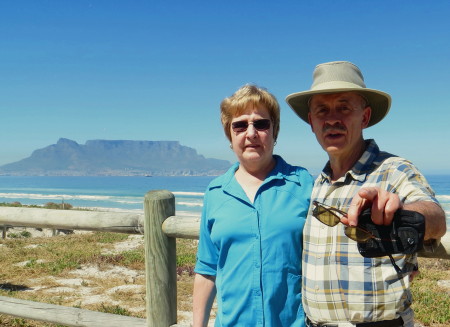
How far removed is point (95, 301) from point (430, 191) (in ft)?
18.0

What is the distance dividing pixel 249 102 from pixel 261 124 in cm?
13

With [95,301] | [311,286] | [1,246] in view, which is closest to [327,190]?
[311,286]

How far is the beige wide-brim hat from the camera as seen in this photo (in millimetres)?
1909

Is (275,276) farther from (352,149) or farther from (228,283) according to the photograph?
(352,149)

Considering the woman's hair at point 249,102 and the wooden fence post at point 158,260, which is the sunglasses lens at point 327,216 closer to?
the woman's hair at point 249,102

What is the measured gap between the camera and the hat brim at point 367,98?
1923 mm

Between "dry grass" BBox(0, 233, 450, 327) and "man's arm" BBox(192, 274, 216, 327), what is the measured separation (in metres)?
3.11

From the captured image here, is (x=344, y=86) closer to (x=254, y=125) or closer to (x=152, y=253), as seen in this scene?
(x=254, y=125)

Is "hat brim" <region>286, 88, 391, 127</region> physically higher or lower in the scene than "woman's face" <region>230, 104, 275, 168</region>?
higher

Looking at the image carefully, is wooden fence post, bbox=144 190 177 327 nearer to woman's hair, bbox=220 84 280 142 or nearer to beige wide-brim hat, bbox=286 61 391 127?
woman's hair, bbox=220 84 280 142

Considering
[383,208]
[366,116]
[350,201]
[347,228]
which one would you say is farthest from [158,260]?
[383,208]

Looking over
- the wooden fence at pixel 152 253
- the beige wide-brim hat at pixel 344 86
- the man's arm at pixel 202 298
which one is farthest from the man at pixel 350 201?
the wooden fence at pixel 152 253

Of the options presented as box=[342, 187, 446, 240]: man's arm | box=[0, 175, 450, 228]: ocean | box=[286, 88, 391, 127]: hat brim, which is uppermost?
box=[286, 88, 391, 127]: hat brim

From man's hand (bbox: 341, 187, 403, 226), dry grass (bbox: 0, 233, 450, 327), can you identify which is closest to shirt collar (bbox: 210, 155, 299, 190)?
man's hand (bbox: 341, 187, 403, 226)
